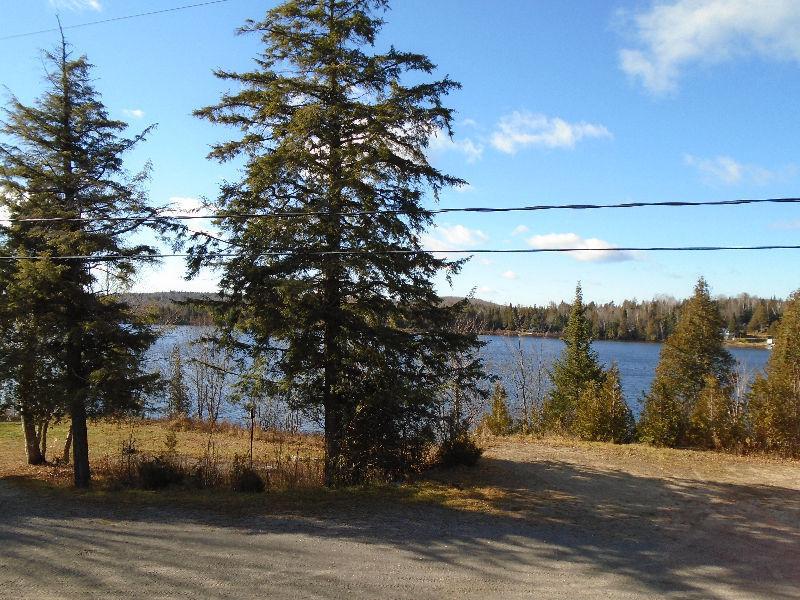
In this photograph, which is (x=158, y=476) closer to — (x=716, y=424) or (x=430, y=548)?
(x=430, y=548)

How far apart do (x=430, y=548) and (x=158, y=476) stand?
20.2ft

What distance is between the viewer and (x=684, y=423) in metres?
16.0

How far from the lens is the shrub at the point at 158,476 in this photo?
1043 cm

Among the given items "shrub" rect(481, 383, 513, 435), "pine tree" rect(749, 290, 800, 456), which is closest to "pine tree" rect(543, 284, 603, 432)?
"shrub" rect(481, 383, 513, 435)

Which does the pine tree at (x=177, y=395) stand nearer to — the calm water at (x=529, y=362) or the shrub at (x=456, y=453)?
the calm water at (x=529, y=362)

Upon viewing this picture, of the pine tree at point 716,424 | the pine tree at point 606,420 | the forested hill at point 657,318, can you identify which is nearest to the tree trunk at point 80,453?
the pine tree at point 606,420

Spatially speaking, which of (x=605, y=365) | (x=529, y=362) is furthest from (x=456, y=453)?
(x=529, y=362)

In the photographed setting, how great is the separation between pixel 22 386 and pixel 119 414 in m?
1.88

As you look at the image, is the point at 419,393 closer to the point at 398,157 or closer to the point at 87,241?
the point at 398,157

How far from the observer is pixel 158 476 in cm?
1047

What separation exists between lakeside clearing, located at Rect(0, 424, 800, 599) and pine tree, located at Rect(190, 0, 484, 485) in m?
1.66

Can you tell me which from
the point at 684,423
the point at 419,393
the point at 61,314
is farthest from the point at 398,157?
the point at 684,423

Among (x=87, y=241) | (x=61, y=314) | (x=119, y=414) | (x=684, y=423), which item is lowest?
(x=684, y=423)

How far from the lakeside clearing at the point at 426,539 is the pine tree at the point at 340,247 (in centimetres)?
166
